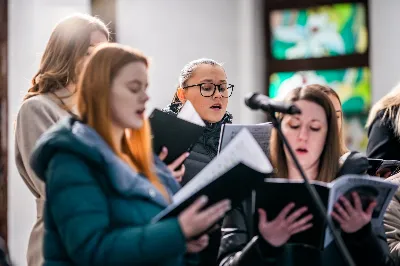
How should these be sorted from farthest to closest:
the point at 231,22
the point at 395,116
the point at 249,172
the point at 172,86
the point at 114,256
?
the point at 231,22, the point at 172,86, the point at 395,116, the point at 249,172, the point at 114,256

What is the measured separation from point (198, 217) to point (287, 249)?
2.09ft

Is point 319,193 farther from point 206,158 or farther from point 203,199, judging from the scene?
point 206,158

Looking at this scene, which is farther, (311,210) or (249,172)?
(311,210)

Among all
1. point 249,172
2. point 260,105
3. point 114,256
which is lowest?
point 114,256

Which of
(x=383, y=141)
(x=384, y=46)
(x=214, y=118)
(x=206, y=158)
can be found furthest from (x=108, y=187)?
(x=384, y=46)

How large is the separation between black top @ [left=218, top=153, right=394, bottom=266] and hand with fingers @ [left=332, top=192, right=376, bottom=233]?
0.11 feet

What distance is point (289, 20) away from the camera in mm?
8336

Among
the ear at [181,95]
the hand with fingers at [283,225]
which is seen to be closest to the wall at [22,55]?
the ear at [181,95]

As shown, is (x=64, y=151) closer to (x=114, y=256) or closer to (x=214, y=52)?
(x=114, y=256)

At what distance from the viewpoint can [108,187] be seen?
2203 mm

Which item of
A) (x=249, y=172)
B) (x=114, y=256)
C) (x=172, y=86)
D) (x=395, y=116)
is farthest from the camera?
(x=172, y=86)

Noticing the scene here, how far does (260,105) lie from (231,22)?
5.71m

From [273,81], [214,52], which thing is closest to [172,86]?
[214,52]

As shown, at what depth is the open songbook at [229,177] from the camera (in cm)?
217
